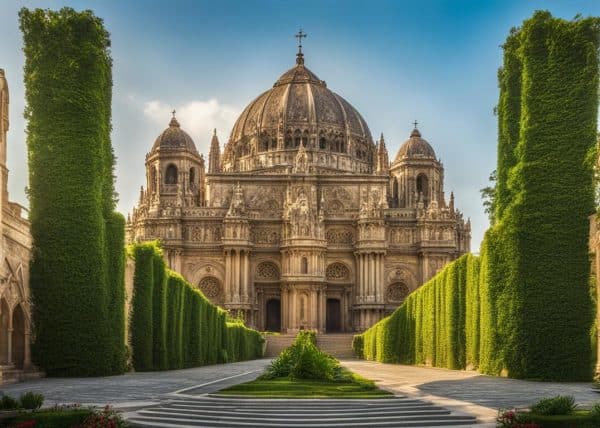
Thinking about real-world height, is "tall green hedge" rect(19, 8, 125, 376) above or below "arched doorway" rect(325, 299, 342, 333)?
above

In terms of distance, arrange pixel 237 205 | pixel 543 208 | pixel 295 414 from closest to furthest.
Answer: pixel 295 414
pixel 543 208
pixel 237 205

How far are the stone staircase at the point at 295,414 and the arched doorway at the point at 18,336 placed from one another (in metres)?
9.52

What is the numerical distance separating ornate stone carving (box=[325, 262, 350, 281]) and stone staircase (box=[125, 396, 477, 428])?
6480 cm

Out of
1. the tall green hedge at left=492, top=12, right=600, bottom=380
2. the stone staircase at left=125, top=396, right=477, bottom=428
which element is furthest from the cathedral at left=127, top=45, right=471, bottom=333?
the stone staircase at left=125, top=396, right=477, bottom=428

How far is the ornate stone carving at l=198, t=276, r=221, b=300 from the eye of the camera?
81688 millimetres

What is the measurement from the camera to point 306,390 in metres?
20.4

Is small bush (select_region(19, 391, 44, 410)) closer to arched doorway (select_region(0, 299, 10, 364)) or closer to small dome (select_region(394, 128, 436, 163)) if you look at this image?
arched doorway (select_region(0, 299, 10, 364))

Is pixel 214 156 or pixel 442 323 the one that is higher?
pixel 214 156

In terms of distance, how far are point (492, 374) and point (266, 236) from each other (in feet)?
180

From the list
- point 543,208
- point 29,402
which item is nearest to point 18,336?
point 29,402

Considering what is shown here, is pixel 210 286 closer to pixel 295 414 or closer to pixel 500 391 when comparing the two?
pixel 500 391

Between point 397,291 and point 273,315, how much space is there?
12923 mm

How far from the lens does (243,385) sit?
21984 mm

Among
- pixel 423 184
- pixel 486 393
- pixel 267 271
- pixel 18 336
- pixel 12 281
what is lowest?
pixel 486 393
